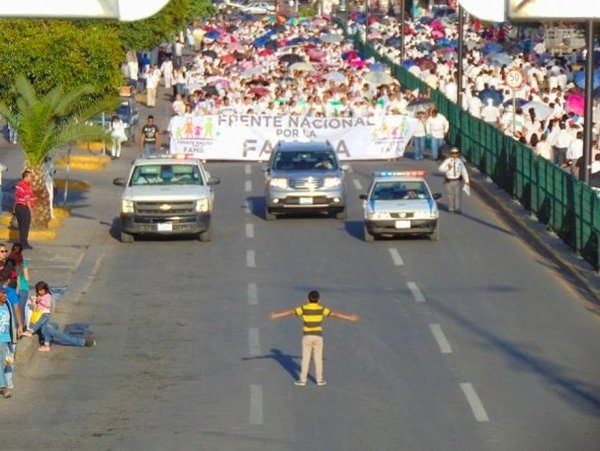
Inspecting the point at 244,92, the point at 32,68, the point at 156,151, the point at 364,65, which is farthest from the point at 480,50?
the point at 32,68

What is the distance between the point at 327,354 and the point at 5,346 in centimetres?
451

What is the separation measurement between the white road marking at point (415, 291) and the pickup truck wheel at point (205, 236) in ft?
20.1

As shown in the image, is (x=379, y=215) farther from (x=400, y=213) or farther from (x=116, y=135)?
(x=116, y=135)

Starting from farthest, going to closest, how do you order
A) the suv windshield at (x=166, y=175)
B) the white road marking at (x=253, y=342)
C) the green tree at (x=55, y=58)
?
1. the green tree at (x=55, y=58)
2. the suv windshield at (x=166, y=175)
3. the white road marking at (x=253, y=342)

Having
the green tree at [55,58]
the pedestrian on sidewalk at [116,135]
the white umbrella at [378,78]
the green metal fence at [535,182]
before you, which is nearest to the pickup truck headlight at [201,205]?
the green tree at [55,58]

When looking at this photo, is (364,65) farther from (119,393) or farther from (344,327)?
(119,393)

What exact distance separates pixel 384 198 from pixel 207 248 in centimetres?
356

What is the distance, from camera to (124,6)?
3.31 m

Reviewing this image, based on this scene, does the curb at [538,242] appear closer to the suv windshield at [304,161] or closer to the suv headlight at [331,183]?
the suv headlight at [331,183]

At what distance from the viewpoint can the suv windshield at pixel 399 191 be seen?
105 ft

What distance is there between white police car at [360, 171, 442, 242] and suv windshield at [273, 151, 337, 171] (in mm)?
3465

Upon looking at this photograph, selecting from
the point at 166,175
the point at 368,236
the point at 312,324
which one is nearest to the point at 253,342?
the point at 312,324

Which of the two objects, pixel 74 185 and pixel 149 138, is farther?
pixel 149 138

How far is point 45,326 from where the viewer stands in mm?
21672
